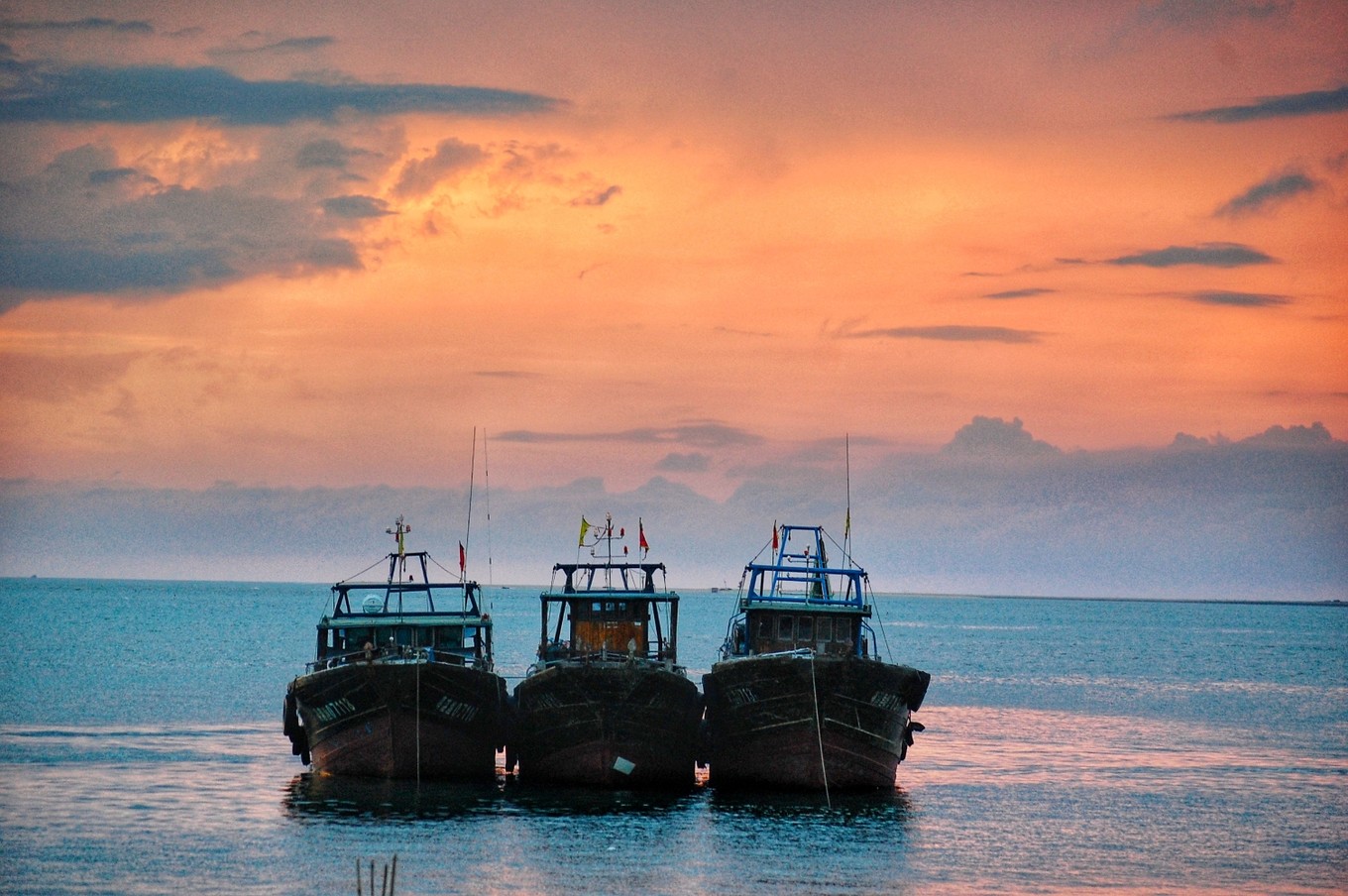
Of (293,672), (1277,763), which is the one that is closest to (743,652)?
(1277,763)

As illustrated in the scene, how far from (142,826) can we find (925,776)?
3001 cm

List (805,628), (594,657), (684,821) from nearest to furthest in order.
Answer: (684,821) < (594,657) < (805,628)

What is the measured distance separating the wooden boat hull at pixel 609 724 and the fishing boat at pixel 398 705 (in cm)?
180

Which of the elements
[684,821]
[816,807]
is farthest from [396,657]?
[816,807]

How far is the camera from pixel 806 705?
50.8 m

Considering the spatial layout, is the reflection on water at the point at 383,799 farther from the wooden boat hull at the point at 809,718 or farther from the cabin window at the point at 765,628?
the cabin window at the point at 765,628

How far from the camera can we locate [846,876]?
135ft

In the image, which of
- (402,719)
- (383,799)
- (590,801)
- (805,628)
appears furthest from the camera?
(805,628)

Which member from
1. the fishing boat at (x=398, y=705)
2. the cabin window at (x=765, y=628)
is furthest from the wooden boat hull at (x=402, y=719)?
the cabin window at (x=765, y=628)

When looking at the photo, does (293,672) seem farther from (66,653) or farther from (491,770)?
(491,770)

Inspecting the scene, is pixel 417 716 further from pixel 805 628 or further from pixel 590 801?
pixel 805 628

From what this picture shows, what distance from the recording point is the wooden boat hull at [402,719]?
1991 inches

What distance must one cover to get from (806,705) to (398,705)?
13.8 m

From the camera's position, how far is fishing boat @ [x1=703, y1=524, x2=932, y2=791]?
50.8 meters
